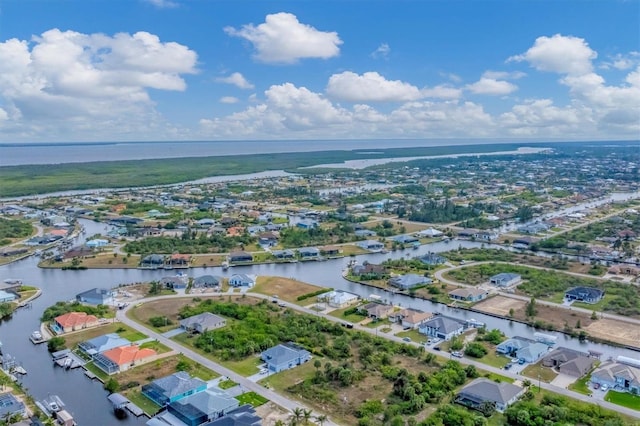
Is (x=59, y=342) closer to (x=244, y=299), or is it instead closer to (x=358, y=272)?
(x=244, y=299)

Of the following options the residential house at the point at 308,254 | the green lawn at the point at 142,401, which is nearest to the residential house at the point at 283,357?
the green lawn at the point at 142,401

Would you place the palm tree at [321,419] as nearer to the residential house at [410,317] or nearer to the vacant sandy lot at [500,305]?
the residential house at [410,317]

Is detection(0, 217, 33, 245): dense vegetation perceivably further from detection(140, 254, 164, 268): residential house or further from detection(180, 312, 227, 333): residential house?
detection(180, 312, 227, 333): residential house

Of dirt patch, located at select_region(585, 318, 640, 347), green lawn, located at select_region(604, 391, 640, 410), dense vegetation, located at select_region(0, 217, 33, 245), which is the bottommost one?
green lawn, located at select_region(604, 391, 640, 410)

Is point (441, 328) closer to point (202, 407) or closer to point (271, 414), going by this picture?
point (271, 414)

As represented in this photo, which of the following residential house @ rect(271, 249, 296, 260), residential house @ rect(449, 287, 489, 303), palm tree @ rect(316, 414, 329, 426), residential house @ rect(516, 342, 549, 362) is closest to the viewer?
palm tree @ rect(316, 414, 329, 426)

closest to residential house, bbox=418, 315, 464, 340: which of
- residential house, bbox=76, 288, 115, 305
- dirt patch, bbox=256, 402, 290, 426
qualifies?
dirt patch, bbox=256, 402, 290, 426
